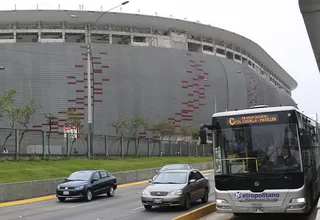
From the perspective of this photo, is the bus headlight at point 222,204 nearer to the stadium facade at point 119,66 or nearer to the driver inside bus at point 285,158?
the driver inside bus at point 285,158

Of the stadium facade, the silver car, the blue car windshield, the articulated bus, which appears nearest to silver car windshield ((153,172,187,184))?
the silver car

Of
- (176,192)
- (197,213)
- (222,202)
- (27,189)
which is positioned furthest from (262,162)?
(27,189)

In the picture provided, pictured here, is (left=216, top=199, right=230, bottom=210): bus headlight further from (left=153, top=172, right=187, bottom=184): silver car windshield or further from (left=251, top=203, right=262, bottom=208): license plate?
(left=153, top=172, right=187, bottom=184): silver car windshield

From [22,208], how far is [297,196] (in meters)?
11.9

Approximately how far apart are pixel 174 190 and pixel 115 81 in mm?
52398

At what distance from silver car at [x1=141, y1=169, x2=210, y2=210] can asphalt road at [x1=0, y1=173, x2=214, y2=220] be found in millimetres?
381

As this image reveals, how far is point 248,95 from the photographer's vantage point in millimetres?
85125

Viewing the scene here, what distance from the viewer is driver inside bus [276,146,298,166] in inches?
423

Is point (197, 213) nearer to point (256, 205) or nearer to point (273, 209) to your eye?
point (256, 205)

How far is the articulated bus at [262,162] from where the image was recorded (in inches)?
416

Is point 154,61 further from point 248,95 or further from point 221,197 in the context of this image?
point 221,197

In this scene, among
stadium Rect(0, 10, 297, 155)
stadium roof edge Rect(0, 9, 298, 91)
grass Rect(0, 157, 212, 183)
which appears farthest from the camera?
stadium roof edge Rect(0, 9, 298, 91)

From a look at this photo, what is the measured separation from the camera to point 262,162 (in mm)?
10859

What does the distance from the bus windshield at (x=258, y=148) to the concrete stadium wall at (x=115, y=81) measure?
168 ft
